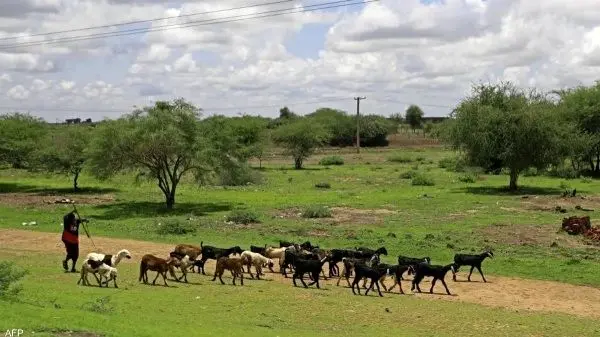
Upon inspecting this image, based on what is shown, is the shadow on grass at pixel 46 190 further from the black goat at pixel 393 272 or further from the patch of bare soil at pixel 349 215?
the black goat at pixel 393 272

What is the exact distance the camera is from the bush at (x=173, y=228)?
32.8 m

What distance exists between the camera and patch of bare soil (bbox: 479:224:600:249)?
30.1 metres

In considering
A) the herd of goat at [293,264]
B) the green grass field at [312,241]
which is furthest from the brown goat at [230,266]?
the green grass field at [312,241]

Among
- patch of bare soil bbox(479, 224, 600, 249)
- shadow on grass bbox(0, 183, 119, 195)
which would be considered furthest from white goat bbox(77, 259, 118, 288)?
shadow on grass bbox(0, 183, 119, 195)

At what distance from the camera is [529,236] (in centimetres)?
3191

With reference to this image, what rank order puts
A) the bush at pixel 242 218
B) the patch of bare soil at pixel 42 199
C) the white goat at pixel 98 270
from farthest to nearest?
1. the patch of bare soil at pixel 42 199
2. the bush at pixel 242 218
3. the white goat at pixel 98 270

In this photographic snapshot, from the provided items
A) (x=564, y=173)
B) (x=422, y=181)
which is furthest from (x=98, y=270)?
(x=564, y=173)

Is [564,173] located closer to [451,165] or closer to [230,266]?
[451,165]

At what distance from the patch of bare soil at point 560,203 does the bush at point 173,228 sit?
21192mm

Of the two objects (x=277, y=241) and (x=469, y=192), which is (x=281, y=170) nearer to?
(x=469, y=192)

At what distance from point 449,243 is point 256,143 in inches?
2195

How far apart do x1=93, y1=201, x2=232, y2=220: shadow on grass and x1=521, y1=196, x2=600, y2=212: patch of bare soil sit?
62.8 feet

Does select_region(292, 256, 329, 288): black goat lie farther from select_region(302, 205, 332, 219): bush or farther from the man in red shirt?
select_region(302, 205, 332, 219): bush

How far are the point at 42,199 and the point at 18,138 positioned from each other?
16.1 metres
